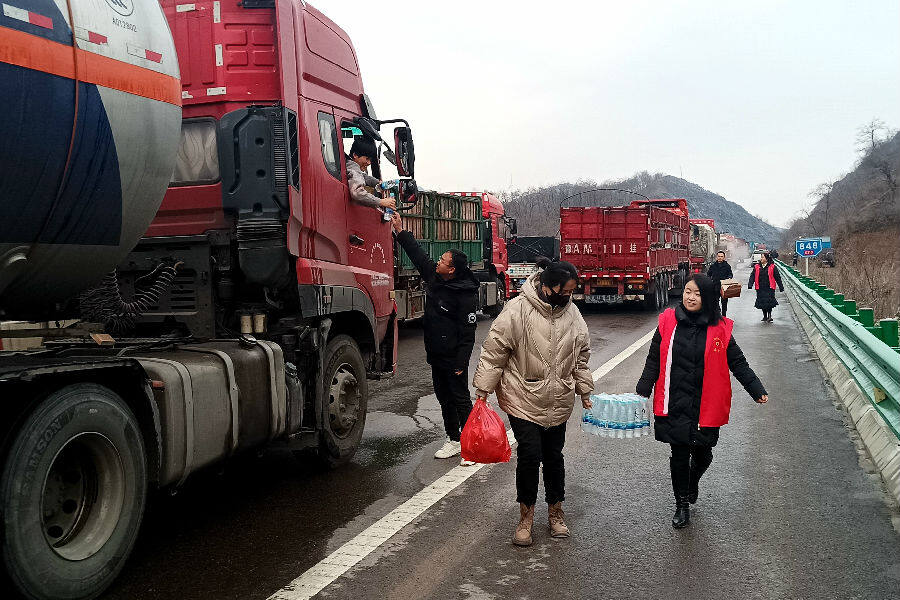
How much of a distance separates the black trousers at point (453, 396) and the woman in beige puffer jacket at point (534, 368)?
6.02 ft

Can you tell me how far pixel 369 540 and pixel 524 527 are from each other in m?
0.90

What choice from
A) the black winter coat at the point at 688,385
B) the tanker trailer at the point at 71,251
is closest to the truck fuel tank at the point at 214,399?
the tanker trailer at the point at 71,251

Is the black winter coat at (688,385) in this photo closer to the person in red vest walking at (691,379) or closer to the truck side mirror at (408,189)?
the person in red vest walking at (691,379)

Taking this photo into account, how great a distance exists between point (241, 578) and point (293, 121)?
3128 millimetres

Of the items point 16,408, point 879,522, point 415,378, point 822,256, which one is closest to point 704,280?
point 879,522

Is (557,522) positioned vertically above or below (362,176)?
below

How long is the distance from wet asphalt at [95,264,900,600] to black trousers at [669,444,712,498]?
0.22 m

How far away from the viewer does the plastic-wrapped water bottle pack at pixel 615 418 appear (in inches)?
195

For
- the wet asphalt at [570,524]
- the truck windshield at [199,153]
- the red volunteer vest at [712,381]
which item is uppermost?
the truck windshield at [199,153]

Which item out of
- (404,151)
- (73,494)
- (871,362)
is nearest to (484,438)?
(73,494)

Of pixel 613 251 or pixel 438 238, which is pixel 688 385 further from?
pixel 613 251

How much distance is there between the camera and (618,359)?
497 inches

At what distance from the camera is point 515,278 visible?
25.7 m

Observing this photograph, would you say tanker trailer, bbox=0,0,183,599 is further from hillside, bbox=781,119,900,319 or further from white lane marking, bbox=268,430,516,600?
hillside, bbox=781,119,900,319
